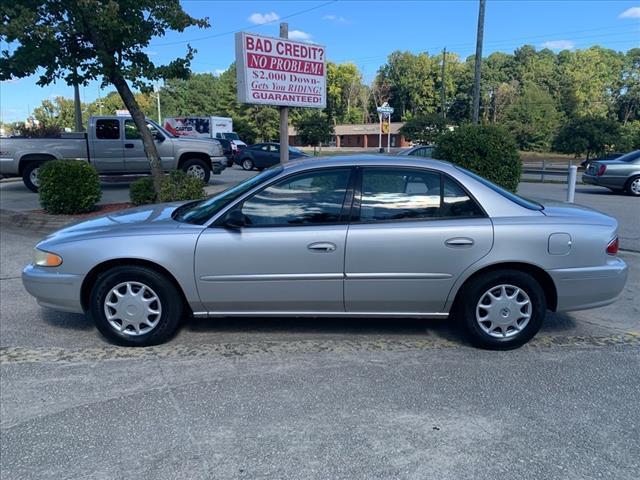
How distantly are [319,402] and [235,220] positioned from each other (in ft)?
5.02

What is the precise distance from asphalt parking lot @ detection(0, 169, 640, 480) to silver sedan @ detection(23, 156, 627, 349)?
33cm


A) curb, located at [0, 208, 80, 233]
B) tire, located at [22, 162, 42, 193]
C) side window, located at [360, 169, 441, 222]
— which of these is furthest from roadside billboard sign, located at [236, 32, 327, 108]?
tire, located at [22, 162, 42, 193]

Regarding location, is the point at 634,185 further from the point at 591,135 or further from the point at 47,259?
the point at 591,135

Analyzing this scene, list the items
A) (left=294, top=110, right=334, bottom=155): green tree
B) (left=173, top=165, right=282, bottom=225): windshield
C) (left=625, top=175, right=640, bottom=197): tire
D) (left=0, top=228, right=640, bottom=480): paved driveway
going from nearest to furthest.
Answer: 1. (left=0, top=228, right=640, bottom=480): paved driveway
2. (left=173, top=165, right=282, bottom=225): windshield
3. (left=625, top=175, right=640, bottom=197): tire
4. (left=294, top=110, right=334, bottom=155): green tree

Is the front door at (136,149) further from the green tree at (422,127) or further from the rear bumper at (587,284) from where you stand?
the green tree at (422,127)

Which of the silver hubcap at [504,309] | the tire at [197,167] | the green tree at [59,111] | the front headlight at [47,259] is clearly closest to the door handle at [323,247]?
the silver hubcap at [504,309]

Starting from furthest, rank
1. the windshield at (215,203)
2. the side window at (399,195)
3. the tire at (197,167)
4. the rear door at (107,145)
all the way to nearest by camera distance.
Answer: the tire at (197,167) < the rear door at (107,145) < the windshield at (215,203) < the side window at (399,195)

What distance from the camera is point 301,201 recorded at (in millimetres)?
4031

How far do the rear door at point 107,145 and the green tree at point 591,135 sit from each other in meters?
26.7

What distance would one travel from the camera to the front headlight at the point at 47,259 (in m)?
4.07

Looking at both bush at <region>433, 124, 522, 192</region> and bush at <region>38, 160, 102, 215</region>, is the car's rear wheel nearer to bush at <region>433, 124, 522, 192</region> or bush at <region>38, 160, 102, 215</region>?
bush at <region>38, 160, 102, 215</region>

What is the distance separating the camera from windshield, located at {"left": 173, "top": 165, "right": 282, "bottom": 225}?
4105 mm

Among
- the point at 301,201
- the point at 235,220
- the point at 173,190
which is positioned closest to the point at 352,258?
the point at 301,201

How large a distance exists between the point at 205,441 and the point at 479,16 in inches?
826
